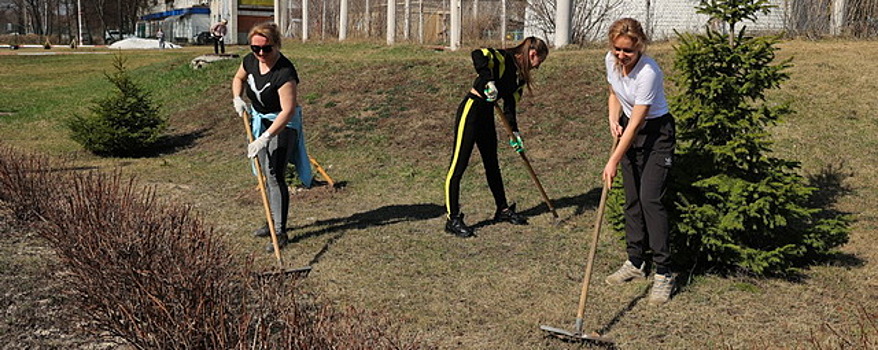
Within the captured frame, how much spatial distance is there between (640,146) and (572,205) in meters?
2.92

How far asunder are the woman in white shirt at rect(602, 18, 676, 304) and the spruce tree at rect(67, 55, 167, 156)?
341 inches

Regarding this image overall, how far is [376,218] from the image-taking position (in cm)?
747

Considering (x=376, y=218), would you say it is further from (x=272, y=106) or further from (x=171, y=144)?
(x=171, y=144)

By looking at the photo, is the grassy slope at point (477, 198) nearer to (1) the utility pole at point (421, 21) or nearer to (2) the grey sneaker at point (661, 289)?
(2) the grey sneaker at point (661, 289)

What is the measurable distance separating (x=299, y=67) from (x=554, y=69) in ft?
21.7

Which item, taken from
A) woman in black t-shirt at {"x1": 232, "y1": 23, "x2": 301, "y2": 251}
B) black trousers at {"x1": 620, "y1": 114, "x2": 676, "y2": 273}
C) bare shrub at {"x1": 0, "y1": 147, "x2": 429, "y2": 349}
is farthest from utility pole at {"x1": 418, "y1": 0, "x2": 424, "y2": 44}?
bare shrub at {"x1": 0, "y1": 147, "x2": 429, "y2": 349}

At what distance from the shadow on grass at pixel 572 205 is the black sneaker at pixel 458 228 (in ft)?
1.48

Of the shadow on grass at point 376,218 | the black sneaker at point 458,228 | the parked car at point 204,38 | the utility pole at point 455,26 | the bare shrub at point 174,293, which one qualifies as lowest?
the shadow on grass at point 376,218

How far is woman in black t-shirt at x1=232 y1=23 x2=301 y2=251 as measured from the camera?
5945 mm

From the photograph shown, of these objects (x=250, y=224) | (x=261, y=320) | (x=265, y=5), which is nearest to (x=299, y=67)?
(x=250, y=224)

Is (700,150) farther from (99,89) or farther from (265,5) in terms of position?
(265,5)

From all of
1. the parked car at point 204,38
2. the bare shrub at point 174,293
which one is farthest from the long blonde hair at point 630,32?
the parked car at point 204,38

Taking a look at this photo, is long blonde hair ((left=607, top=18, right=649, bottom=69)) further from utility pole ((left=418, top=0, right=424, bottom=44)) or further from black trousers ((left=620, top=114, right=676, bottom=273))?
utility pole ((left=418, top=0, right=424, bottom=44))

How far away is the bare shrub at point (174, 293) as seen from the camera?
3080 mm
